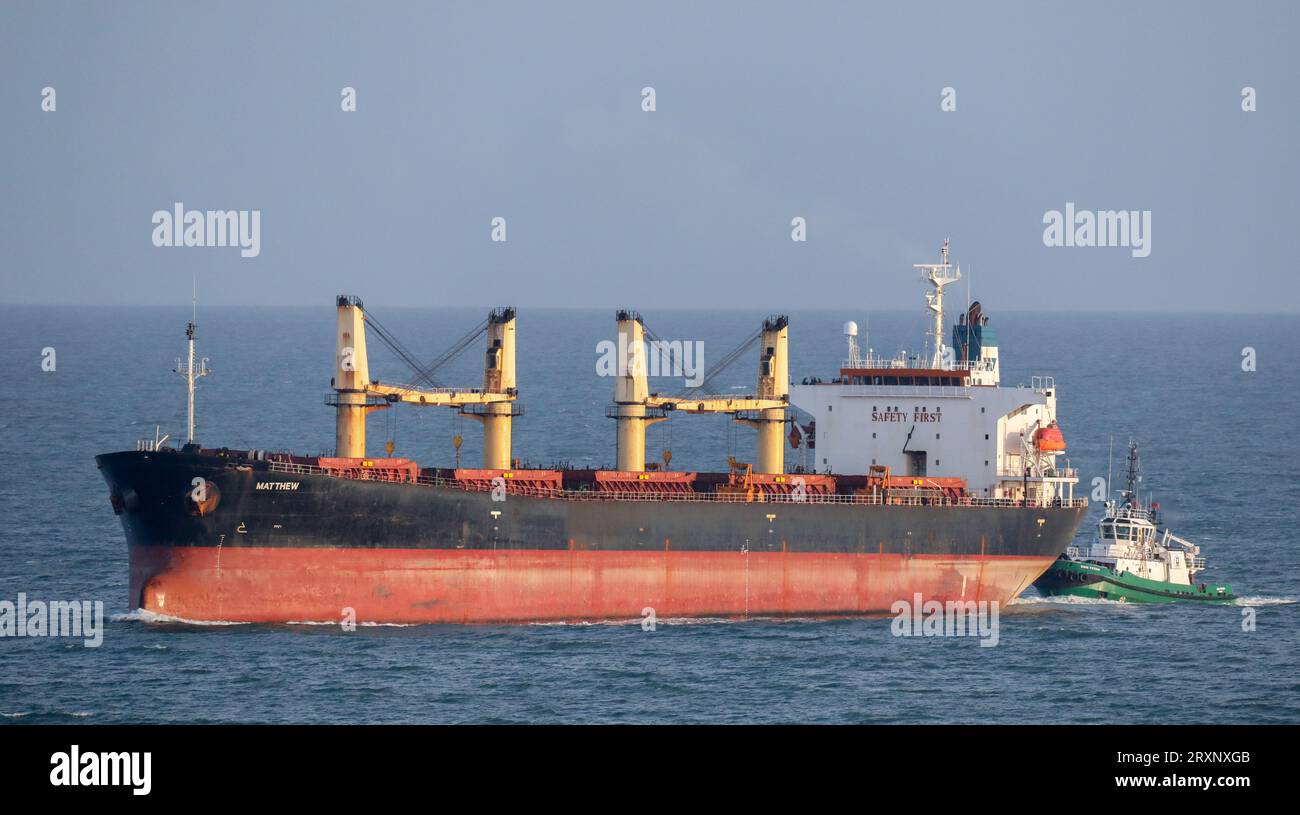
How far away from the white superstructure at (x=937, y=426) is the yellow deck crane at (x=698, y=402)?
1872 mm

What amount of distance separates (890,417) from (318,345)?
13041 centimetres

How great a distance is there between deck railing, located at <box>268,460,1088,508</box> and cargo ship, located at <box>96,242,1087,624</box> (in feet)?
0.26

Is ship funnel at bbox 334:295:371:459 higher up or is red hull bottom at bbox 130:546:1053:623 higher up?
ship funnel at bbox 334:295:371:459

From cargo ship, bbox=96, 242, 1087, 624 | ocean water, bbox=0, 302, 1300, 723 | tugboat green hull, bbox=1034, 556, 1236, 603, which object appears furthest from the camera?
tugboat green hull, bbox=1034, 556, 1236, 603

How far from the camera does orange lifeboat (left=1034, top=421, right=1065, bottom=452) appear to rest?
56312 millimetres

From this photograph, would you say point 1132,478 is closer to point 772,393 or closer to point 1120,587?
point 1120,587

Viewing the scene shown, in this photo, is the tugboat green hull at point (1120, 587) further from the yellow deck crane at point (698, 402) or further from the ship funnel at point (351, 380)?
the ship funnel at point (351, 380)

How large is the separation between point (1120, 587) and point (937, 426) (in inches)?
272

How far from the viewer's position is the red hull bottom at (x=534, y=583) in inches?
1892
